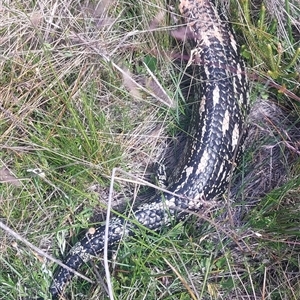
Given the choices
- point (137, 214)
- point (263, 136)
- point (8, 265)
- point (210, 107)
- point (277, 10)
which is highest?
point (277, 10)

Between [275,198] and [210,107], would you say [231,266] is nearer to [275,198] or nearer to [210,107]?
[275,198]

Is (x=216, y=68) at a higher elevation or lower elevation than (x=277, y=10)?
lower

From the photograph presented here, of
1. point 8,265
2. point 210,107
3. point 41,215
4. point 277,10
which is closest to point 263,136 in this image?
point 210,107

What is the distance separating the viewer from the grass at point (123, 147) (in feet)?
8.72

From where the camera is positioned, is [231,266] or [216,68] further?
[216,68]

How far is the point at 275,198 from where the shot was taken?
8.87 feet

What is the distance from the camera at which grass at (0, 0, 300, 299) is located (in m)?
2.66

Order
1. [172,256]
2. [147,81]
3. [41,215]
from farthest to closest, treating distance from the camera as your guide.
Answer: [147,81]
[41,215]
[172,256]

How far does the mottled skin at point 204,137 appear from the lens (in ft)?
8.95

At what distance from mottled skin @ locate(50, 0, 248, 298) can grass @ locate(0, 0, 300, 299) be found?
89 millimetres

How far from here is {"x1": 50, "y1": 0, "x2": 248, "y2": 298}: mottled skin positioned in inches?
107

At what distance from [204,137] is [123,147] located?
1.52 feet

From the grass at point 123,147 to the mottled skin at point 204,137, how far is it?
89 millimetres

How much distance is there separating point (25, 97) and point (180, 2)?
1.01 m
